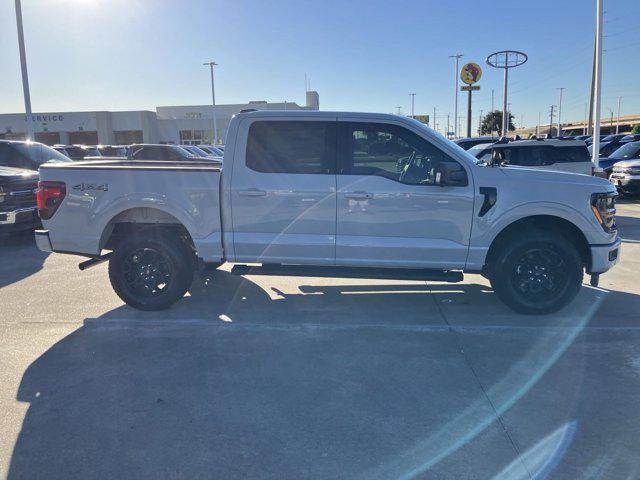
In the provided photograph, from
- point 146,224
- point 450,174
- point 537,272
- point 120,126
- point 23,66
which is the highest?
point 120,126

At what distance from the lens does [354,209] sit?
5.18m

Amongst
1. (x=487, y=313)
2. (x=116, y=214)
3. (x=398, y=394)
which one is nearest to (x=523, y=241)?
(x=487, y=313)

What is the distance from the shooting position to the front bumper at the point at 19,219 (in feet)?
27.9

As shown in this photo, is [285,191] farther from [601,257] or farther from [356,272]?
[601,257]

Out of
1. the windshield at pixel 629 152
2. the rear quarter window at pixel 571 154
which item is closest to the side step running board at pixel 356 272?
the rear quarter window at pixel 571 154

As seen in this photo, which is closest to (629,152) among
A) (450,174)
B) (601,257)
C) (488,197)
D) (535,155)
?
(535,155)

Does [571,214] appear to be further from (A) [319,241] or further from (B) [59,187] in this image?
(B) [59,187]

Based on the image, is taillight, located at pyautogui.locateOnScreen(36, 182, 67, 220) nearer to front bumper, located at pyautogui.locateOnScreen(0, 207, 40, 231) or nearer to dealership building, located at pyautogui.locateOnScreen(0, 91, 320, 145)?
front bumper, located at pyautogui.locateOnScreen(0, 207, 40, 231)

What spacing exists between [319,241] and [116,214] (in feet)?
7.34

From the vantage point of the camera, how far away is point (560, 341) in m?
4.71

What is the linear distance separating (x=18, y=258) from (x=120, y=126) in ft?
197

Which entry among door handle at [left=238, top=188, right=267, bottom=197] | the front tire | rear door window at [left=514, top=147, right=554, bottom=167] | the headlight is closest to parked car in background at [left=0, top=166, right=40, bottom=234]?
door handle at [left=238, top=188, right=267, bottom=197]

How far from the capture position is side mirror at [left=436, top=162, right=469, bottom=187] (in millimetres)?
4906

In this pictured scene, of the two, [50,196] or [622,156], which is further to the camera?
[622,156]
